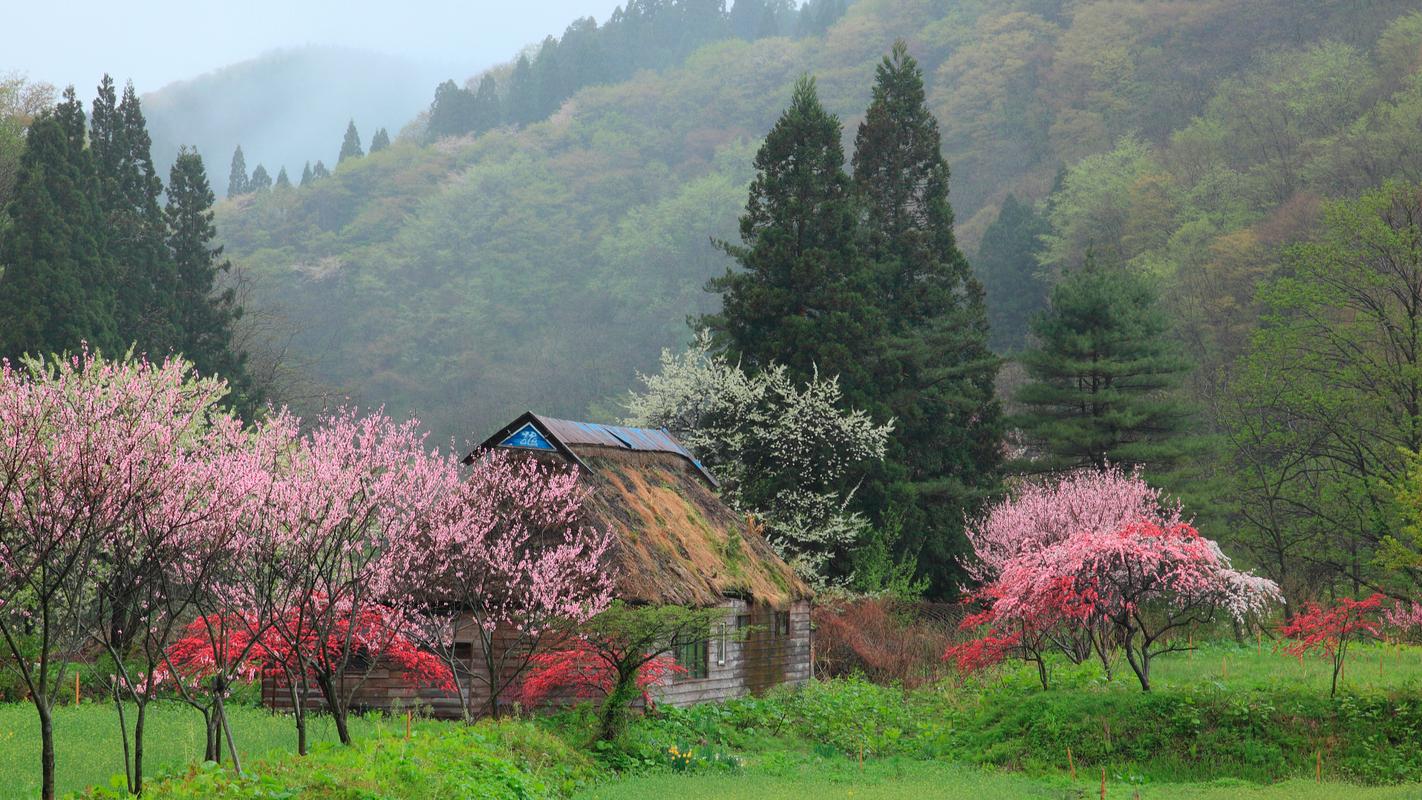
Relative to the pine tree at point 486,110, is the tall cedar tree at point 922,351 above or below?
below

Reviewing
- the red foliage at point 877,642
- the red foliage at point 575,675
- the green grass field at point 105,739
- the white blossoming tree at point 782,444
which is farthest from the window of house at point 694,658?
the white blossoming tree at point 782,444

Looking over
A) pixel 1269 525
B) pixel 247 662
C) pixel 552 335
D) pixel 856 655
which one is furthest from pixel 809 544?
pixel 552 335

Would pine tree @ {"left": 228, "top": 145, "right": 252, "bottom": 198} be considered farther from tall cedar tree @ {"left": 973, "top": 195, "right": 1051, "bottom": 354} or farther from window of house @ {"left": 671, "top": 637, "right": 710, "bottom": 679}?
window of house @ {"left": 671, "top": 637, "right": 710, "bottom": 679}

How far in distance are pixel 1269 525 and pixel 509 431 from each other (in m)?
27.4

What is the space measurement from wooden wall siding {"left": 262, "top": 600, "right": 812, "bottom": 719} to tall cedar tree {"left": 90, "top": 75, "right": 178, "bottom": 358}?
24929 mm

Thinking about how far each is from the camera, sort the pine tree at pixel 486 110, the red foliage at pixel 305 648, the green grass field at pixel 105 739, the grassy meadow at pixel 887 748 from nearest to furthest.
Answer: the green grass field at pixel 105 739, the grassy meadow at pixel 887 748, the red foliage at pixel 305 648, the pine tree at pixel 486 110

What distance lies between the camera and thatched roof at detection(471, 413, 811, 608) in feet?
76.5

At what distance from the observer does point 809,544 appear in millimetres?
38562

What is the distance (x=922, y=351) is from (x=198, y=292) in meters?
28.4

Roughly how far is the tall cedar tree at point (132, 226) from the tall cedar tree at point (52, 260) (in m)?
1.64

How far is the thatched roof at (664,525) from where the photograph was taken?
2331cm

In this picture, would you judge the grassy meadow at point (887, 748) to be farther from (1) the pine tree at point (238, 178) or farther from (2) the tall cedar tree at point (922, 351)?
(1) the pine tree at point (238, 178)

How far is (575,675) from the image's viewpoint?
69.6ft

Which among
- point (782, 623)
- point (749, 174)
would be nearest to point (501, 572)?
point (782, 623)
